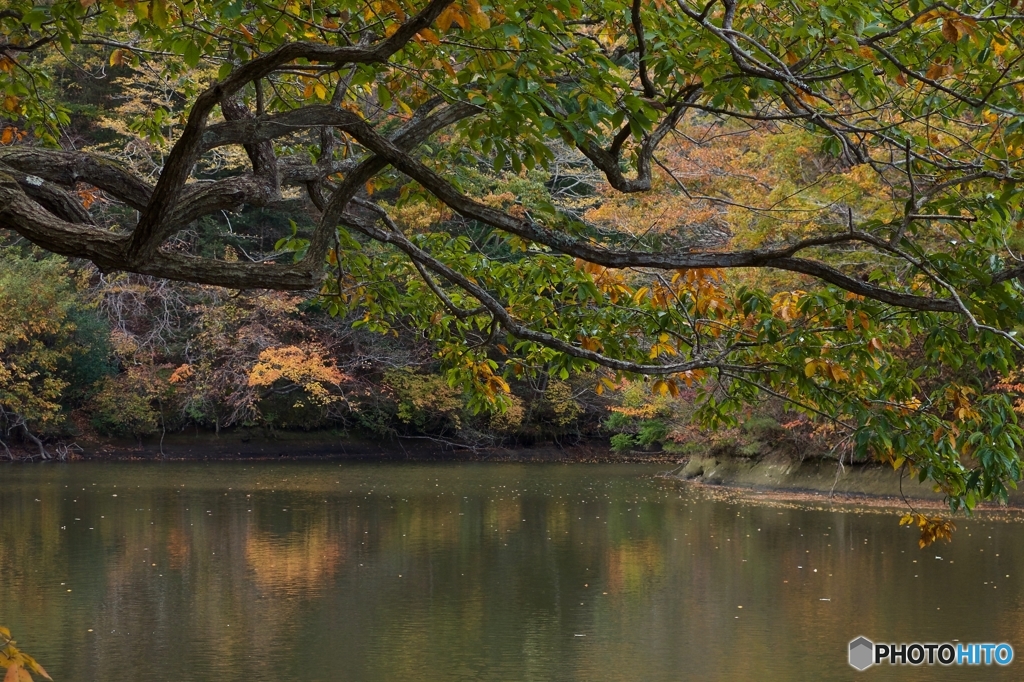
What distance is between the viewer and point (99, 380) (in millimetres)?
23688

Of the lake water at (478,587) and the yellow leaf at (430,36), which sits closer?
the yellow leaf at (430,36)

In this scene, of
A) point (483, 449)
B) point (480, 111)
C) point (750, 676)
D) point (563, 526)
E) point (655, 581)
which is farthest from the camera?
point (483, 449)

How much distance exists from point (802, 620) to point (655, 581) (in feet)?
6.33

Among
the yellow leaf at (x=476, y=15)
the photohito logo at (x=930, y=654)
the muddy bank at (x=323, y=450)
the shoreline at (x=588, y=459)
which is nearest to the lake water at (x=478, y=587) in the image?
the photohito logo at (x=930, y=654)

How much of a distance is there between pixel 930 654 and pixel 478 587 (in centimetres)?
386

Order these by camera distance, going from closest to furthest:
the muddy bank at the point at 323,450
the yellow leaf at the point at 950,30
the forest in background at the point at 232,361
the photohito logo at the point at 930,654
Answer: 1. the yellow leaf at the point at 950,30
2. the photohito logo at the point at 930,654
3. the forest in background at the point at 232,361
4. the muddy bank at the point at 323,450

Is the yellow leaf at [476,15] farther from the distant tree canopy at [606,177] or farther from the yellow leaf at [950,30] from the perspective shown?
the yellow leaf at [950,30]

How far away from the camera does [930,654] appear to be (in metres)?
7.50

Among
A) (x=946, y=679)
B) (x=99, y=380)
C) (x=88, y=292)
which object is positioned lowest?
(x=946, y=679)

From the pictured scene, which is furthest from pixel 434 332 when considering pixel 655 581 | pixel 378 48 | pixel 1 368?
pixel 1 368

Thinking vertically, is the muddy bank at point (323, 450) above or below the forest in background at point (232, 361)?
below

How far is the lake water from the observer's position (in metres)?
7.26

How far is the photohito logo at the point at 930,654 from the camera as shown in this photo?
24.1ft

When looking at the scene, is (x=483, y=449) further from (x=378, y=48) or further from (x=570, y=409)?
(x=378, y=48)
